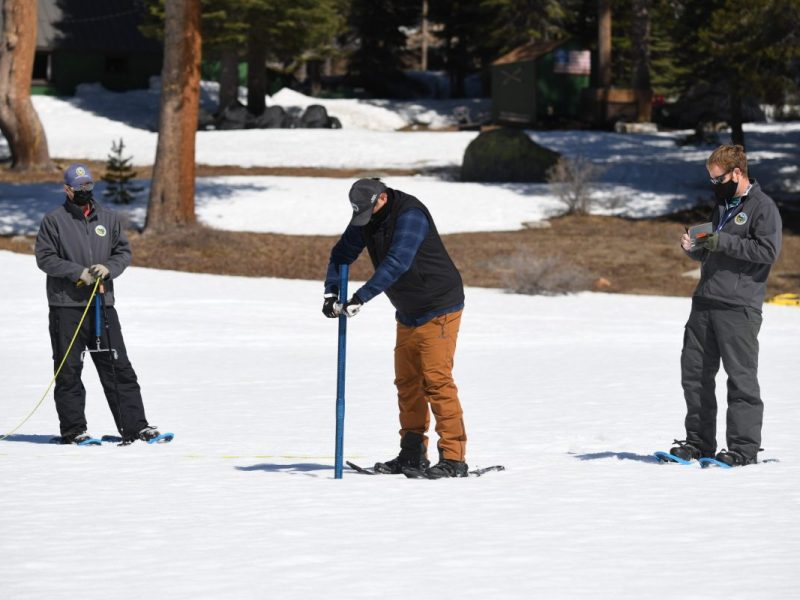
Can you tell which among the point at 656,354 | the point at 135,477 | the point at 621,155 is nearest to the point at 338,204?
the point at 621,155

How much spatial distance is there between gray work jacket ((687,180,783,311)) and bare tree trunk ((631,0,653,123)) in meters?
38.5

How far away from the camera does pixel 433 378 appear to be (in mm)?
8211

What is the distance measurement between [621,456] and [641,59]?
38.8m

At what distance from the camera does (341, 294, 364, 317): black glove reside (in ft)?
26.2

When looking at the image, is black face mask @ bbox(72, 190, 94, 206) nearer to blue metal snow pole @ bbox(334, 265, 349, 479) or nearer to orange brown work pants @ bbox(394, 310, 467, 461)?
blue metal snow pole @ bbox(334, 265, 349, 479)

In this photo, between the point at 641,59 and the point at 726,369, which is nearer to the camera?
the point at 726,369

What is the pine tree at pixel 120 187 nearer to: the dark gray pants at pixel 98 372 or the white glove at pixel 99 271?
the dark gray pants at pixel 98 372

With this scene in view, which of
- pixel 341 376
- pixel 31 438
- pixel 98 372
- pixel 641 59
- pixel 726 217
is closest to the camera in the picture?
pixel 726 217

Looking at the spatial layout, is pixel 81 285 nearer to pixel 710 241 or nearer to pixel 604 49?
pixel 710 241

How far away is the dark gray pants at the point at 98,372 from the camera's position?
9.83 meters

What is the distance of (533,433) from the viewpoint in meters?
10.8

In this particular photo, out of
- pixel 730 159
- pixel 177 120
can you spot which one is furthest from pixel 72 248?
pixel 177 120

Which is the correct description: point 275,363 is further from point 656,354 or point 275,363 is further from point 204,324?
point 656,354

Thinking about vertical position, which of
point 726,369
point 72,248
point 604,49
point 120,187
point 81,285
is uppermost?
point 604,49
